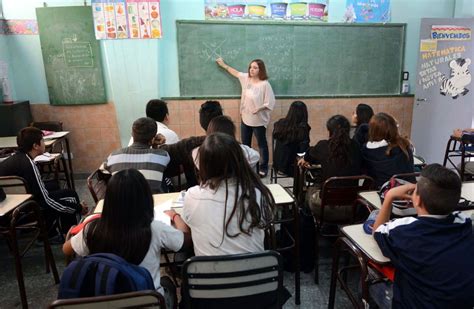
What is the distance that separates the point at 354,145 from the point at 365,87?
2.73m

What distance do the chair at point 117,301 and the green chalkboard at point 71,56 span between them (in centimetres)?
391

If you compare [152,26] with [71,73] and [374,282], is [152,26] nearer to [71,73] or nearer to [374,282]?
[71,73]

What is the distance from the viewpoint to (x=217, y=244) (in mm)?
1486

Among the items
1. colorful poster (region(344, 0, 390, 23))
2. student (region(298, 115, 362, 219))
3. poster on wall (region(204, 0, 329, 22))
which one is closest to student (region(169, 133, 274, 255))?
student (region(298, 115, 362, 219))

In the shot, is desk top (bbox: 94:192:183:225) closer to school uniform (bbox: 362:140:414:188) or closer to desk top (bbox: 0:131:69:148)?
school uniform (bbox: 362:140:414:188)

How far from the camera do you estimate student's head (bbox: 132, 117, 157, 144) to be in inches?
94.5

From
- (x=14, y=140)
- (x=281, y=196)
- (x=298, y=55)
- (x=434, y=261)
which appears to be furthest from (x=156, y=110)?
(x=434, y=261)

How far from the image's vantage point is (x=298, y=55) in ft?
15.7

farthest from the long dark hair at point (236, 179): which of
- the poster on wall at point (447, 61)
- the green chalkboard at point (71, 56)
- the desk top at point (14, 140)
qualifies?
the poster on wall at point (447, 61)

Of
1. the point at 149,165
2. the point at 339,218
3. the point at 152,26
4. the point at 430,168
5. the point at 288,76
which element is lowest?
the point at 339,218

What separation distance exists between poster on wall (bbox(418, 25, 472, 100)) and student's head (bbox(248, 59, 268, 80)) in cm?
211

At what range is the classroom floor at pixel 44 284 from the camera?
91.5 inches

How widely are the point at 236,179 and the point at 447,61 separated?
14.6 feet

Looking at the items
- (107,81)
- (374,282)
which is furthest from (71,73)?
(374,282)
